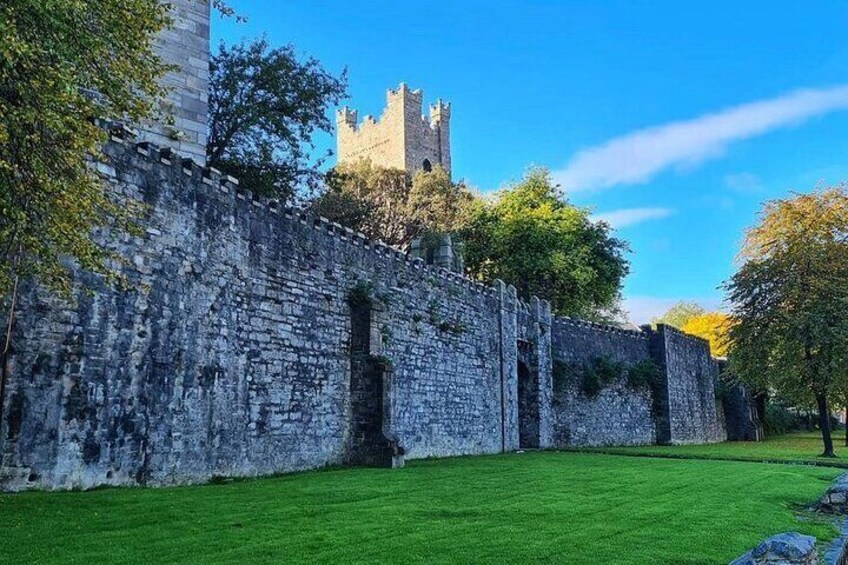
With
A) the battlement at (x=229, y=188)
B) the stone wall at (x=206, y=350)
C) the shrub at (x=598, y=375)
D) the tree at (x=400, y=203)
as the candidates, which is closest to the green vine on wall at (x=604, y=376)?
the shrub at (x=598, y=375)

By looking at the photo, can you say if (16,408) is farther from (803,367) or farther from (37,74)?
(803,367)

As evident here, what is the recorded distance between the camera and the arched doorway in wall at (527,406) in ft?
84.5

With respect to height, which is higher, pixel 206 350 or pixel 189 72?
pixel 189 72

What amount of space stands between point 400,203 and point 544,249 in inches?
435

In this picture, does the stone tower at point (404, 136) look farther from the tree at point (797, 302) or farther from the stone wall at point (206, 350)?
the stone wall at point (206, 350)

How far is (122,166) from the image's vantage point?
11023 mm

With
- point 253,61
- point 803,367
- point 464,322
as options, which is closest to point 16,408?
point 464,322

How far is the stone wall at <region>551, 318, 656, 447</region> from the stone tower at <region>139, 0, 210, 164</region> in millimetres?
16845

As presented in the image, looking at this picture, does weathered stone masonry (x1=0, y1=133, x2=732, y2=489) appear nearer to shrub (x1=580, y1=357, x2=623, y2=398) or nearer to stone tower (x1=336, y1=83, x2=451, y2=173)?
shrub (x1=580, y1=357, x2=623, y2=398)

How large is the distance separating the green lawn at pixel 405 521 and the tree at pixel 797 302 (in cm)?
1291

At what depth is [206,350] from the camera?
12.5m

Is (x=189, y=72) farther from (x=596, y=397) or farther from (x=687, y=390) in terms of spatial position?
(x=687, y=390)

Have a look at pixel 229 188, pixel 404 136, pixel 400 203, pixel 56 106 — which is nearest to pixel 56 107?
pixel 56 106

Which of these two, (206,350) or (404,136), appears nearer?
(206,350)
